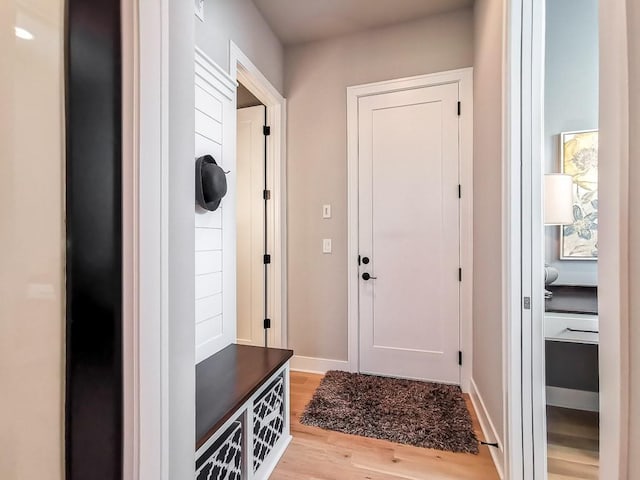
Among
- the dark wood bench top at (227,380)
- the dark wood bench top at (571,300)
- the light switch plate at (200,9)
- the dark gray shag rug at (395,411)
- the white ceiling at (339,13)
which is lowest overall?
the dark gray shag rug at (395,411)

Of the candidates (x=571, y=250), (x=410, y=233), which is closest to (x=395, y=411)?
(x=410, y=233)

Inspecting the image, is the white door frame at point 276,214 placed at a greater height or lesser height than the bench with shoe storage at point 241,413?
greater

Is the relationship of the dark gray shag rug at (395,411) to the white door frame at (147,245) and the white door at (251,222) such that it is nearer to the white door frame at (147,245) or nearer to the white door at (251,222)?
the white door at (251,222)

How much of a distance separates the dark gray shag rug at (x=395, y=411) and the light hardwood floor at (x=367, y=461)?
2.4 inches

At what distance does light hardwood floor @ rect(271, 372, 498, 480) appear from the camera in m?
1.56

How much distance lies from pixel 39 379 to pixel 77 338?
0.08m

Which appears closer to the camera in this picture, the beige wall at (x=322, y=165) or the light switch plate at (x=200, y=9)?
the light switch plate at (x=200, y=9)

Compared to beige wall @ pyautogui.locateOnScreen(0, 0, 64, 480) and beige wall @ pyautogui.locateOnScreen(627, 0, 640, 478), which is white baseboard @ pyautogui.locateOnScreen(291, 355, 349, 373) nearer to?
beige wall @ pyautogui.locateOnScreen(0, 0, 64, 480)

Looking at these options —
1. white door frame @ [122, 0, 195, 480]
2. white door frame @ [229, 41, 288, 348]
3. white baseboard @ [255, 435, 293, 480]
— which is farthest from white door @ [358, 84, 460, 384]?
white door frame @ [122, 0, 195, 480]

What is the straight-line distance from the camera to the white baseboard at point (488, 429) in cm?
158

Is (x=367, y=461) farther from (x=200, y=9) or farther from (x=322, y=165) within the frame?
(x=200, y=9)

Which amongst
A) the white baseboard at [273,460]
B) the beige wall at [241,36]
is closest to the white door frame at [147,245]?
the white baseboard at [273,460]

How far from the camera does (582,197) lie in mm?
1521

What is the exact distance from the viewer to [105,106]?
64 centimetres
